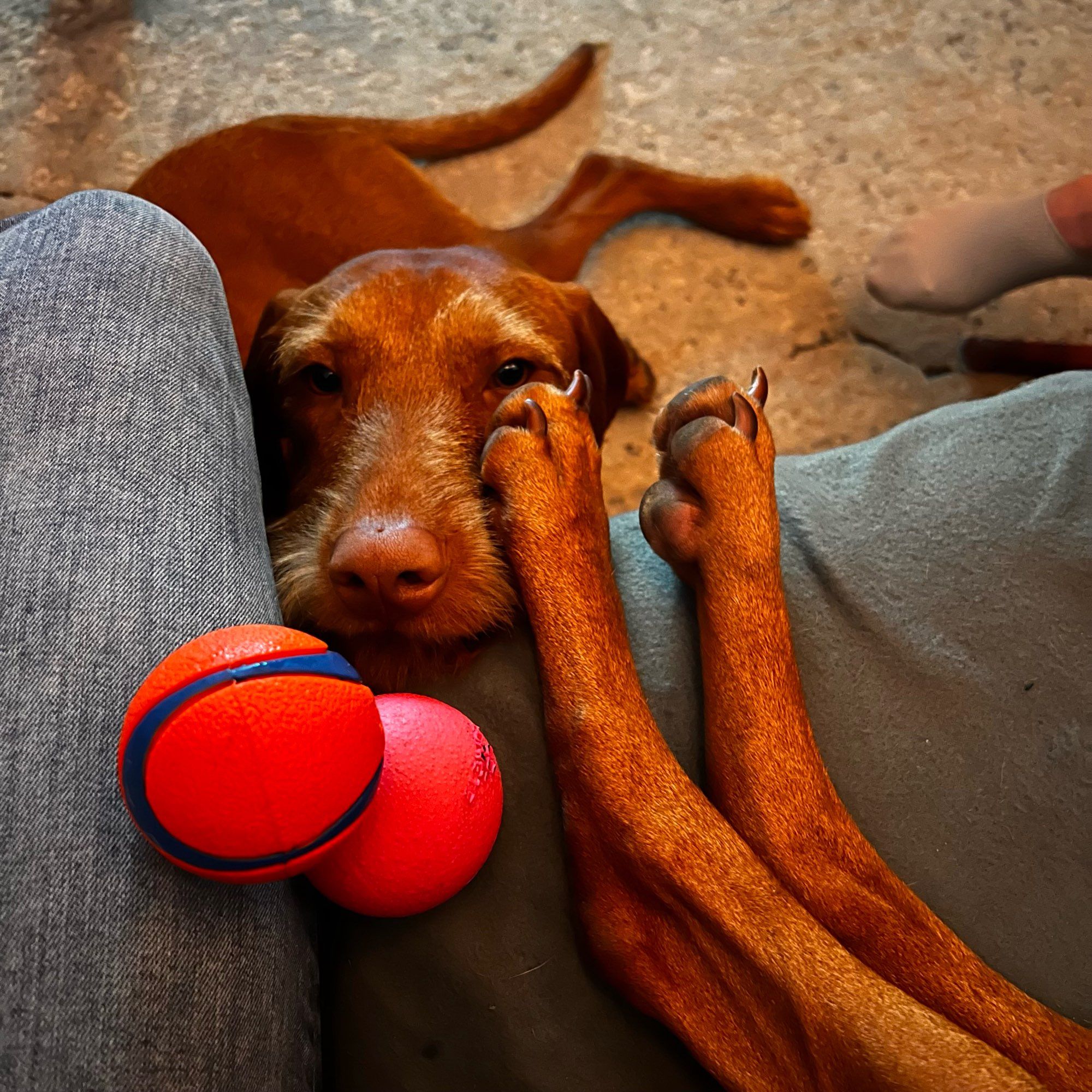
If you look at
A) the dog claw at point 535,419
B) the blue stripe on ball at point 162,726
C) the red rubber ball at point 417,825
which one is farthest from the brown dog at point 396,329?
the blue stripe on ball at point 162,726

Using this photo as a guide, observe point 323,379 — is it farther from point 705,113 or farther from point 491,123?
point 705,113

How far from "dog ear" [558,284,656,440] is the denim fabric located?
0.76 metres

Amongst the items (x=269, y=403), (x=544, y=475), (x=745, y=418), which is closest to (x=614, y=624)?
(x=544, y=475)

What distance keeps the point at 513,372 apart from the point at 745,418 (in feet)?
1.55

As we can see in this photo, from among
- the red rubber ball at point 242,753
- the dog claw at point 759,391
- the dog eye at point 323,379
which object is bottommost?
the dog eye at point 323,379

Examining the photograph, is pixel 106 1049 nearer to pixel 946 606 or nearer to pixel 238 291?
pixel 946 606

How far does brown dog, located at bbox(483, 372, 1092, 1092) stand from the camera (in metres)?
0.96

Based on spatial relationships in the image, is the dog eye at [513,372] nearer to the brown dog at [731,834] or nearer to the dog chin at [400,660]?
the brown dog at [731,834]

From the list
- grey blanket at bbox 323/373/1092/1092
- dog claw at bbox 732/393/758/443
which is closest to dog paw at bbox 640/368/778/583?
dog claw at bbox 732/393/758/443

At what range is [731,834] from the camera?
1.07 metres

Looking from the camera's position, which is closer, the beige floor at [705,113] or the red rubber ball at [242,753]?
the red rubber ball at [242,753]

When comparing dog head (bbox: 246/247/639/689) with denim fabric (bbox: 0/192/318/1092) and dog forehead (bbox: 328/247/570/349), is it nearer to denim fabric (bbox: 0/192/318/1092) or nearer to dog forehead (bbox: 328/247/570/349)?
dog forehead (bbox: 328/247/570/349)

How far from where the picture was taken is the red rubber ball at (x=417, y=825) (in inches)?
35.8

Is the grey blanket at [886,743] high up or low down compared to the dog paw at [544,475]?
down
